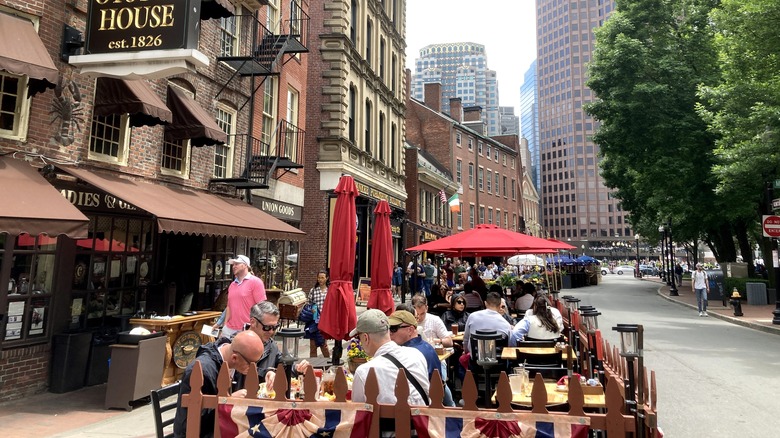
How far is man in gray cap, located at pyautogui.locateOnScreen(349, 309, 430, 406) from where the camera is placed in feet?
11.4

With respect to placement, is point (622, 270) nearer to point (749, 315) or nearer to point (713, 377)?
point (749, 315)

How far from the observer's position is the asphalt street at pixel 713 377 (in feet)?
20.9

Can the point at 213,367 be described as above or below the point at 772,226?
below

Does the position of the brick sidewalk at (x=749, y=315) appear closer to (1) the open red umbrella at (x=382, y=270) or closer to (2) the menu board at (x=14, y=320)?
(1) the open red umbrella at (x=382, y=270)

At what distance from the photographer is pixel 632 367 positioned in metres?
3.62

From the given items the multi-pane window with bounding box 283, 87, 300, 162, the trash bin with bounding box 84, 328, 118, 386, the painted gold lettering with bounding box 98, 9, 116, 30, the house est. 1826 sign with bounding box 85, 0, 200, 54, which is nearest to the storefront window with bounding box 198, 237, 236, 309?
the trash bin with bounding box 84, 328, 118, 386

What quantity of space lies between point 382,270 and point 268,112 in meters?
8.07

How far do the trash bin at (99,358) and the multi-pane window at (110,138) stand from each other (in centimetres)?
315

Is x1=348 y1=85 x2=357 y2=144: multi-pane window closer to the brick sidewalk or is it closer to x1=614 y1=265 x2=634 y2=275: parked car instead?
the brick sidewalk

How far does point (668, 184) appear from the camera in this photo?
23328mm

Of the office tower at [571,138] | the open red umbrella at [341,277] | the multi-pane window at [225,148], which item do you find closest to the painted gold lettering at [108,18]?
the open red umbrella at [341,277]

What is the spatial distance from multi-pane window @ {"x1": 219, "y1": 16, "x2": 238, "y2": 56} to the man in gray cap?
Result: 10.6m

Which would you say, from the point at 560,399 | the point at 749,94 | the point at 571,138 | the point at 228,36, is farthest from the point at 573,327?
the point at 571,138

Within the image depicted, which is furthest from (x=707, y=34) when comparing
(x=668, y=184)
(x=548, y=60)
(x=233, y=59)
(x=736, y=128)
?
(x=548, y=60)
